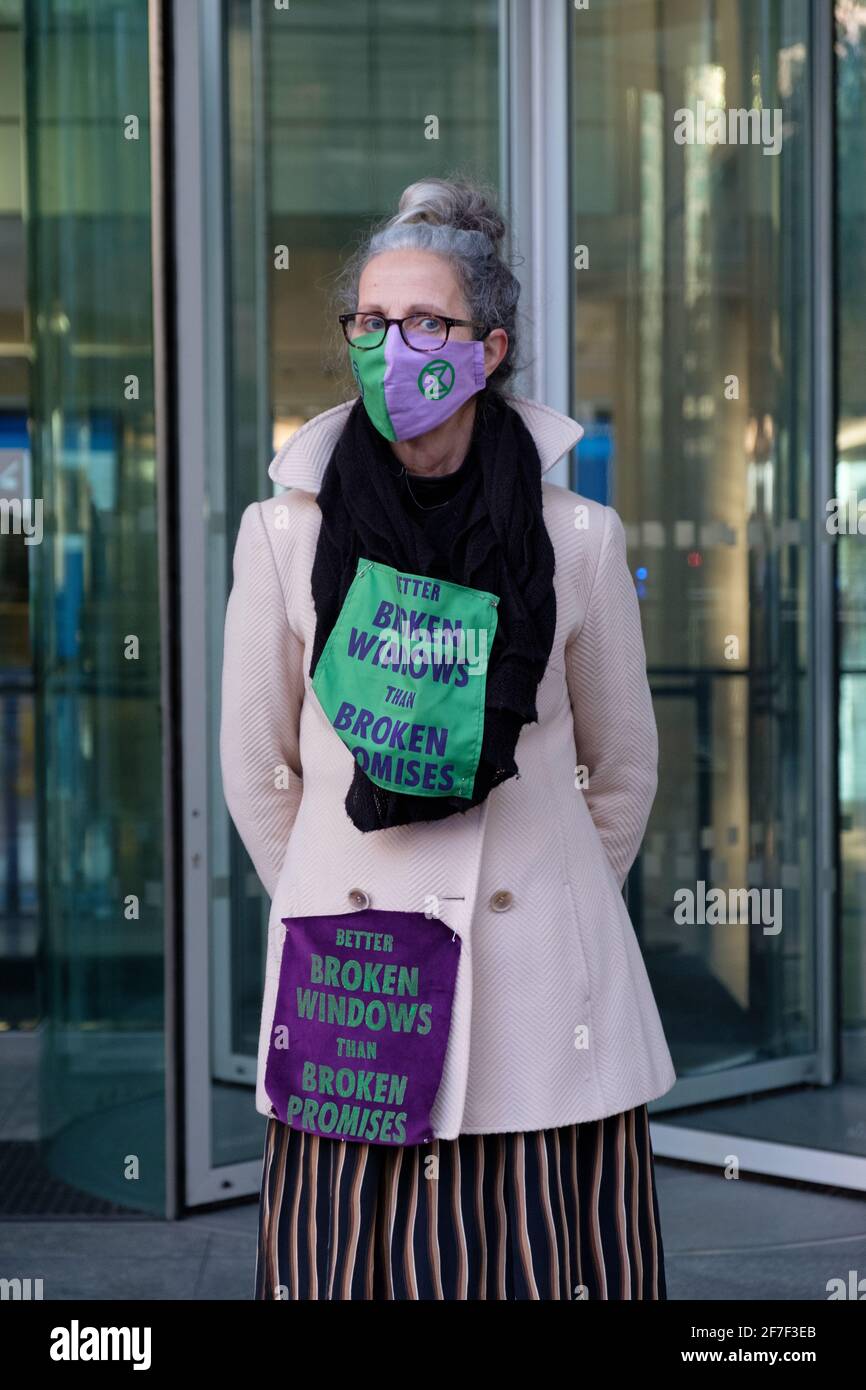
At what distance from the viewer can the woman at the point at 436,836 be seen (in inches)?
72.7

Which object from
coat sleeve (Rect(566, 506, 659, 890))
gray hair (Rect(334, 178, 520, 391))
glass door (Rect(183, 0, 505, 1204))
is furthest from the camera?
glass door (Rect(183, 0, 505, 1204))

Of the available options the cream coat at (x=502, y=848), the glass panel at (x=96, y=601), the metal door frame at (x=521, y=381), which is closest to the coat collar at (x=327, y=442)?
the cream coat at (x=502, y=848)

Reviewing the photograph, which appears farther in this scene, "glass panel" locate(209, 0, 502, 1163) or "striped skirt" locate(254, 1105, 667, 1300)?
"glass panel" locate(209, 0, 502, 1163)

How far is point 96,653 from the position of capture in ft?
12.9

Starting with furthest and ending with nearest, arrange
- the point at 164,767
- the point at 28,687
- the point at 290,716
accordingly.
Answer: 1. the point at 28,687
2. the point at 164,767
3. the point at 290,716

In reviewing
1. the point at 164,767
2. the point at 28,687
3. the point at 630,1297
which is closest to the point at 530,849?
the point at 630,1297

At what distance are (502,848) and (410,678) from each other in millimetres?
268

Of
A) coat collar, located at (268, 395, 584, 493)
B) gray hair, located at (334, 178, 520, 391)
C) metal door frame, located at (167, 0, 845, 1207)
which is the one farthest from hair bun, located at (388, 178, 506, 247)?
metal door frame, located at (167, 0, 845, 1207)

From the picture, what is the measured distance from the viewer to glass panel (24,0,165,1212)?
12.5ft

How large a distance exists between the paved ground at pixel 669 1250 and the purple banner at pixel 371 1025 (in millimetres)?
1666

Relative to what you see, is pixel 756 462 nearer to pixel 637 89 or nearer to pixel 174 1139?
pixel 637 89

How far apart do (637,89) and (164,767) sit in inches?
86.0

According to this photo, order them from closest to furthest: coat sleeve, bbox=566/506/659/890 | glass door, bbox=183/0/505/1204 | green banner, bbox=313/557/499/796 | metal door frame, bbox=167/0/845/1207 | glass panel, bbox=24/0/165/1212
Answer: green banner, bbox=313/557/499/796 < coat sleeve, bbox=566/506/659/890 < metal door frame, bbox=167/0/845/1207 < glass panel, bbox=24/0/165/1212 < glass door, bbox=183/0/505/1204

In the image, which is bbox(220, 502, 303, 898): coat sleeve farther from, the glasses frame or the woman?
the glasses frame
